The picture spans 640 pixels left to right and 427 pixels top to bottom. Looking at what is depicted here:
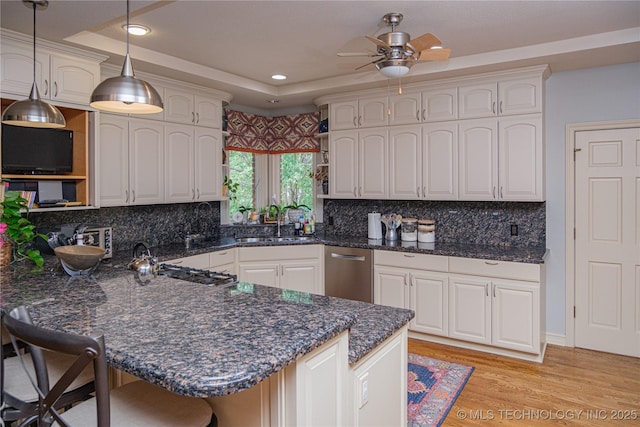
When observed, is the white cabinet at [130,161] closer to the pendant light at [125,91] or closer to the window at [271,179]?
the window at [271,179]

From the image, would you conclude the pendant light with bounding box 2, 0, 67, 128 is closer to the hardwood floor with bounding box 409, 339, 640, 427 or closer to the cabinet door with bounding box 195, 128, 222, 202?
the cabinet door with bounding box 195, 128, 222, 202

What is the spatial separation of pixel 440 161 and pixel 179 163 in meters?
2.53

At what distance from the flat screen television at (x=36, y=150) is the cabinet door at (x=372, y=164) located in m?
2.70

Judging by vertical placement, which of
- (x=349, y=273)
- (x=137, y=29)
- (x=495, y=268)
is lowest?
(x=349, y=273)

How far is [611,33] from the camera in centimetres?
313

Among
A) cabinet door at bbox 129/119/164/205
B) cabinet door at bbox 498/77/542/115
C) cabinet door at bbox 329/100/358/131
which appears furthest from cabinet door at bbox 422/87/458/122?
cabinet door at bbox 129/119/164/205

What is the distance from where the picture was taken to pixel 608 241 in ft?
12.3

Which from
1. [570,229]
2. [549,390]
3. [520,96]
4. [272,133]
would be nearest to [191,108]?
[272,133]

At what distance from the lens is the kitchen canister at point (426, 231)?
4.32m

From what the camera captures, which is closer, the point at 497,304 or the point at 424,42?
the point at 424,42

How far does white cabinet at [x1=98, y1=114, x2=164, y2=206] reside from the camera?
11.7 feet

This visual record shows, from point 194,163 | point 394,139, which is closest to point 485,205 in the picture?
point 394,139

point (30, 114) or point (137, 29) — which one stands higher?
point (137, 29)

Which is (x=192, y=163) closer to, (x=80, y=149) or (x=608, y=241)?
(x=80, y=149)
